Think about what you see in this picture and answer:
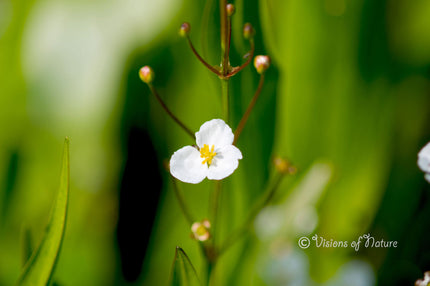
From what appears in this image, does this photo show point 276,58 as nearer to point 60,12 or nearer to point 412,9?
point 412,9

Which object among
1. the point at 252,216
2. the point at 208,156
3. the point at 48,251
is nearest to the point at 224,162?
the point at 208,156

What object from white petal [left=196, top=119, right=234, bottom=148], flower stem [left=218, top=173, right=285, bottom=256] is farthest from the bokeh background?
white petal [left=196, top=119, right=234, bottom=148]

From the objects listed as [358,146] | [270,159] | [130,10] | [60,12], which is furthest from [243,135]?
[60,12]

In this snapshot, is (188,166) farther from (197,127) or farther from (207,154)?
(197,127)

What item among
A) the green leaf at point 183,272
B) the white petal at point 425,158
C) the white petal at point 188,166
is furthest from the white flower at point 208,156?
the white petal at point 425,158

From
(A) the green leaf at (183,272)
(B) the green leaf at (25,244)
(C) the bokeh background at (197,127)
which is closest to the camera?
(A) the green leaf at (183,272)

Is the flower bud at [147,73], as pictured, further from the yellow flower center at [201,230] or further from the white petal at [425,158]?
the white petal at [425,158]

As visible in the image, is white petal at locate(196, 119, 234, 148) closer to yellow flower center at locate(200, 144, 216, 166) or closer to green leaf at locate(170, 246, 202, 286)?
yellow flower center at locate(200, 144, 216, 166)
